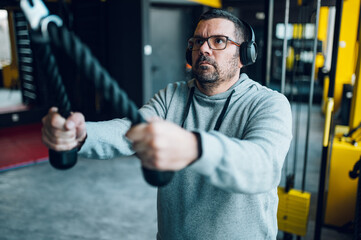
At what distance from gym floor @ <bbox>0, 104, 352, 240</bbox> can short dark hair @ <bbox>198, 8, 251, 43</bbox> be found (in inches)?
82.2

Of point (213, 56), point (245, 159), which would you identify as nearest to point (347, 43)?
point (213, 56)

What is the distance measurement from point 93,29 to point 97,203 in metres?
3.10

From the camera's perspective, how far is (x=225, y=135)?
3.59ft

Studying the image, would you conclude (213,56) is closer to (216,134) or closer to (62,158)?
(216,134)

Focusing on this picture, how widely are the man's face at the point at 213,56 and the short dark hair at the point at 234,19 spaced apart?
2cm

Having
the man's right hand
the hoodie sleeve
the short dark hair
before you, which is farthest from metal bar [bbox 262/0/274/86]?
the man's right hand

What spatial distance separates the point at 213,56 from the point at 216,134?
0.57 metres

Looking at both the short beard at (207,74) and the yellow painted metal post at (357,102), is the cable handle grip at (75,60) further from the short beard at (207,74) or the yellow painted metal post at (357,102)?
the yellow painted metal post at (357,102)

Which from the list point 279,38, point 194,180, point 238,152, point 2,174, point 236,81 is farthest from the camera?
point 279,38

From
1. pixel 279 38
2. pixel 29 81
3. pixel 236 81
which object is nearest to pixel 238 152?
pixel 236 81

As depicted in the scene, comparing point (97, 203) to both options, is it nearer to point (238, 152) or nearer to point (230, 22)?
point (230, 22)

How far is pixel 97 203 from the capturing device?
3295 millimetres

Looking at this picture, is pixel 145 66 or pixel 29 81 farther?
pixel 29 81

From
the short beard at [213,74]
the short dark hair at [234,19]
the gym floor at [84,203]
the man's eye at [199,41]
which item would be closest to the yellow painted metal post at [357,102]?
the gym floor at [84,203]
